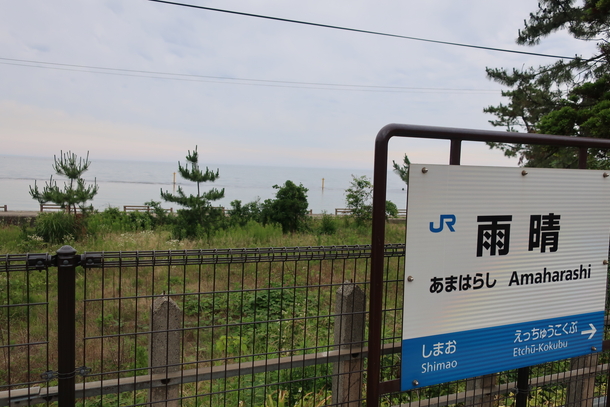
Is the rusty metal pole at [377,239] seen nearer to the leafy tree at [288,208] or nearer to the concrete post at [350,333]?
the concrete post at [350,333]

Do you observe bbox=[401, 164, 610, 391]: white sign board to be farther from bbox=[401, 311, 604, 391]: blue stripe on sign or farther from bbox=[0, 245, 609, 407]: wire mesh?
bbox=[0, 245, 609, 407]: wire mesh

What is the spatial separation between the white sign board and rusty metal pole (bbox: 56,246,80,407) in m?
1.39

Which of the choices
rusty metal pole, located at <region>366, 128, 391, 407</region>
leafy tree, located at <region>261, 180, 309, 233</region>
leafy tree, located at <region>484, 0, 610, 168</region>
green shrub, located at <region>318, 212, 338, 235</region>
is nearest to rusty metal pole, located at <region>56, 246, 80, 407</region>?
rusty metal pole, located at <region>366, 128, 391, 407</region>

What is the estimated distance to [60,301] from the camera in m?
1.78

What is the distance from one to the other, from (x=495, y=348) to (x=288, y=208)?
45.8ft

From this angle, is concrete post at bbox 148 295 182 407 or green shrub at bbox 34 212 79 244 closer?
concrete post at bbox 148 295 182 407

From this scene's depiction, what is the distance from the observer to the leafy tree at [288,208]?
52.0 feet

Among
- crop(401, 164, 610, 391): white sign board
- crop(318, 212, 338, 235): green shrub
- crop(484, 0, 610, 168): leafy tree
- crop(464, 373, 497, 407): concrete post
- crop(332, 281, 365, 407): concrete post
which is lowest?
crop(318, 212, 338, 235): green shrub

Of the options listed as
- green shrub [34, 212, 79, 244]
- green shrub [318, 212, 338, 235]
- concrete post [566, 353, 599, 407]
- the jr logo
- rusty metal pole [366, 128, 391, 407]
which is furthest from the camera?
green shrub [318, 212, 338, 235]

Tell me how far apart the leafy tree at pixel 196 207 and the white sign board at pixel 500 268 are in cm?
1186

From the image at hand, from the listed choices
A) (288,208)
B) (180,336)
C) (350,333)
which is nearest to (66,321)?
(350,333)

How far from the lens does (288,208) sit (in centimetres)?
1585

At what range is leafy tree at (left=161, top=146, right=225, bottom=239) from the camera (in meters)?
13.4

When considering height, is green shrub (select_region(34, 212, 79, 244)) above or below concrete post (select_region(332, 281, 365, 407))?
below
